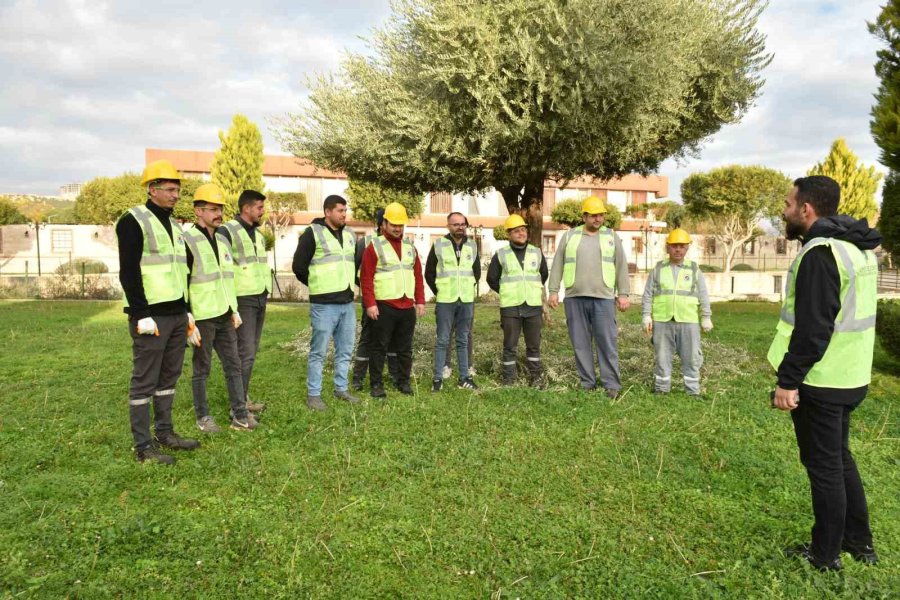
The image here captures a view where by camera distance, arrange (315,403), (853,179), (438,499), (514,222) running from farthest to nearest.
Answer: (853,179) < (514,222) < (315,403) < (438,499)

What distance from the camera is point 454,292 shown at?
6984 millimetres

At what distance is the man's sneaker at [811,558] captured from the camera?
3.08m

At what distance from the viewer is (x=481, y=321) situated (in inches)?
516

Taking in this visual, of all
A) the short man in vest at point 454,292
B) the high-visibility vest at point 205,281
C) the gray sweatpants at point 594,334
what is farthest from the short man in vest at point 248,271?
the gray sweatpants at point 594,334

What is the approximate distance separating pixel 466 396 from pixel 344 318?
1.59 m

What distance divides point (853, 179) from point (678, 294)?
31.6 m

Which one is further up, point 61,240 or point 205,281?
point 61,240

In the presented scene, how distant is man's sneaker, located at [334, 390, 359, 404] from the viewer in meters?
6.21

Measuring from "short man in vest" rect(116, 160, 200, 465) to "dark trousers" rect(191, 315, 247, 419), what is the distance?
46 centimetres

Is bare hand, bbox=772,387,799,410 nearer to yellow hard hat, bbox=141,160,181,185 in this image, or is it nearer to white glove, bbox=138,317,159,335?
white glove, bbox=138,317,159,335

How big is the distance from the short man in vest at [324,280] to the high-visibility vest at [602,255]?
2515 mm

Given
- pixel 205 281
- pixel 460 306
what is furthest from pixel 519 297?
pixel 205 281

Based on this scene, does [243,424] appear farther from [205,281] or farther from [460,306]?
[460,306]

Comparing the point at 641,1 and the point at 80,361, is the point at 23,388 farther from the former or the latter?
the point at 641,1
